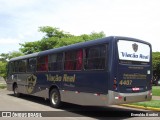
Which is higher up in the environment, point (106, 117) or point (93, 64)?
point (93, 64)

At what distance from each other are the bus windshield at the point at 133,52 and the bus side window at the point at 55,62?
12.9 ft

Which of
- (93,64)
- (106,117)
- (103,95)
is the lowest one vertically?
(106,117)

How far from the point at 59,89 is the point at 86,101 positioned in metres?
2.50

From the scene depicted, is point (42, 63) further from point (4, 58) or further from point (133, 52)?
point (4, 58)

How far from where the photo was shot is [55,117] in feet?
36.6

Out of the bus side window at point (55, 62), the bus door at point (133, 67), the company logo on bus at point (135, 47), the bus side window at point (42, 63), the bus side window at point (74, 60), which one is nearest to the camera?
the bus door at point (133, 67)

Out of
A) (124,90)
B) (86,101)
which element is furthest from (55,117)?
(124,90)

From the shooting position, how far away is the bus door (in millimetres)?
10695

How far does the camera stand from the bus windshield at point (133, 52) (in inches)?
424

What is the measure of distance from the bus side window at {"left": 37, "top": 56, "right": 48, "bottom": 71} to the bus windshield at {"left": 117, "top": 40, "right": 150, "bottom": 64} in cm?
573

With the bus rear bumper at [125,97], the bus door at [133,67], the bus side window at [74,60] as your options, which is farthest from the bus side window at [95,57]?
the bus rear bumper at [125,97]

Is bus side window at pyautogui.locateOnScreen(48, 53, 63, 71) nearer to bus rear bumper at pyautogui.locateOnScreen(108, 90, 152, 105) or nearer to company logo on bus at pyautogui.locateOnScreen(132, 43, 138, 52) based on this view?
company logo on bus at pyautogui.locateOnScreen(132, 43, 138, 52)

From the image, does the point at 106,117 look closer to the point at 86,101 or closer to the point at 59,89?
the point at 86,101

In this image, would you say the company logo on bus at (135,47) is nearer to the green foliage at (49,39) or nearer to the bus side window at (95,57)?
the bus side window at (95,57)
